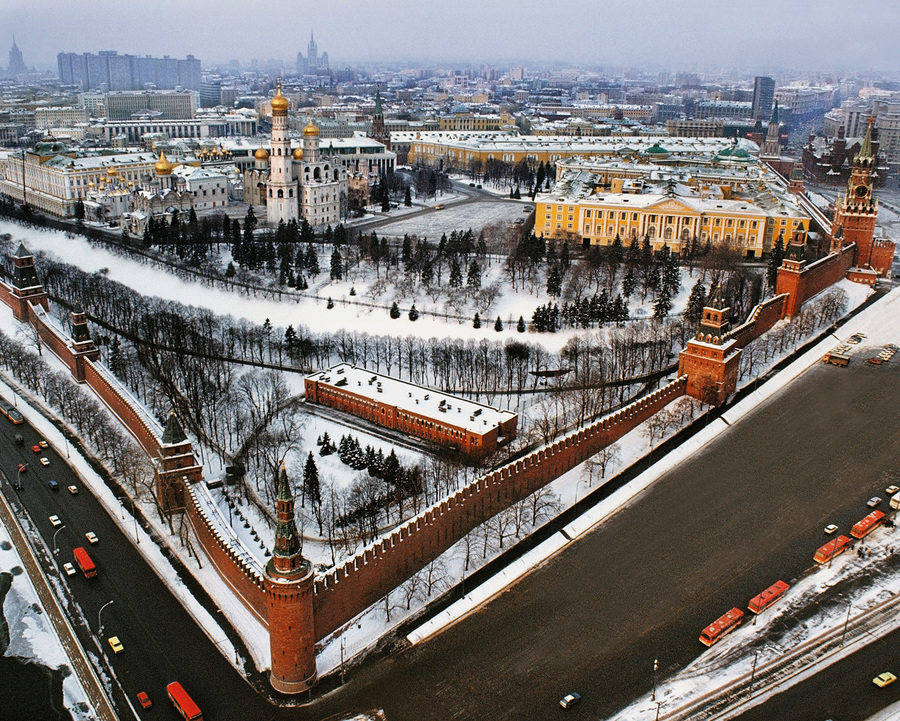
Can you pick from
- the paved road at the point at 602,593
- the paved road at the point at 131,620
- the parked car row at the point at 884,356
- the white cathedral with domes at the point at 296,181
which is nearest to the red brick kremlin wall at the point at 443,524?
the paved road at the point at 602,593

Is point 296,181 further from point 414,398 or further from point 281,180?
point 414,398

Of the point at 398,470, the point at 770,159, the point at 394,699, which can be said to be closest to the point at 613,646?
the point at 394,699

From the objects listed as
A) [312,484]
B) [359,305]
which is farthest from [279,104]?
[312,484]

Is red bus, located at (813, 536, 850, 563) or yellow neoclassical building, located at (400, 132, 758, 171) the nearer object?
red bus, located at (813, 536, 850, 563)

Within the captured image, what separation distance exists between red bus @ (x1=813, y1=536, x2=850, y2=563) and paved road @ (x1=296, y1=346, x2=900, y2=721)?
0.42m

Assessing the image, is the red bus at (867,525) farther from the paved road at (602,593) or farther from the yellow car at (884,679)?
the yellow car at (884,679)

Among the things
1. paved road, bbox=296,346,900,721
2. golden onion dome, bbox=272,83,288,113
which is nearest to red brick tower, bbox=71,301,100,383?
paved road, bbox=296,346,900,721

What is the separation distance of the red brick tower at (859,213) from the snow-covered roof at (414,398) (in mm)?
33889

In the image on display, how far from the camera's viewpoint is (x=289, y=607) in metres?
26.1

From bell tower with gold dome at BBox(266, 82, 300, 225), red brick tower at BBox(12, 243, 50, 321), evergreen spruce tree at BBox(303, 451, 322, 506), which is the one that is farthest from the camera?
bell tower with gold dome at BBox(266, 82, 300, 225)

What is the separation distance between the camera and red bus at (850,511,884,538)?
32.4 m

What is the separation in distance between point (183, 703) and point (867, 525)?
23.9 m

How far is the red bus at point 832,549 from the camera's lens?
31.0m

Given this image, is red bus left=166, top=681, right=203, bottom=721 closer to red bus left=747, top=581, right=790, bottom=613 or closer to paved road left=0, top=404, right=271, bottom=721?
paved road left=0, top=404, right=271, bottom=721
